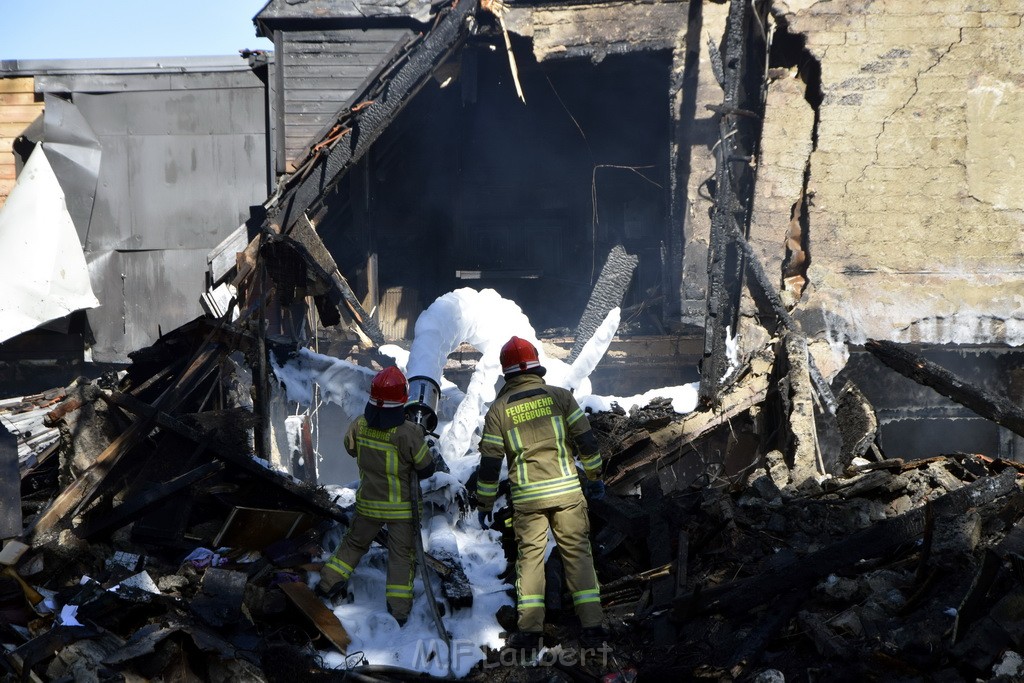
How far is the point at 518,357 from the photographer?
220 inches

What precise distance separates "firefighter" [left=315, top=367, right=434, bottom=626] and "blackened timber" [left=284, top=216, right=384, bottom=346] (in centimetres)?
493

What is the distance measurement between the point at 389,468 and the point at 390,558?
0.58 metres

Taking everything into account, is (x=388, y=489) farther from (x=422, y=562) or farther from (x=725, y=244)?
(x=725, y=244)

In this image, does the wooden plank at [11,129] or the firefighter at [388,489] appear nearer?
the firefighter at [388,489]

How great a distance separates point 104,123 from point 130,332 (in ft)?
10.0

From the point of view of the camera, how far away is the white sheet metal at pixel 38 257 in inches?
477

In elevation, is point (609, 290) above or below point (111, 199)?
below

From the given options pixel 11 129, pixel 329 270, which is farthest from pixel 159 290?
pixel 329 270

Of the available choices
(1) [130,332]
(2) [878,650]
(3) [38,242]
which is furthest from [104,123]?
(2) [878,650]

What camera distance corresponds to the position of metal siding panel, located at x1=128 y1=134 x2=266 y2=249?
12641 millimetres

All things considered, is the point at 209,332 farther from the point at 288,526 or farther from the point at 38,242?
the point at 38,242

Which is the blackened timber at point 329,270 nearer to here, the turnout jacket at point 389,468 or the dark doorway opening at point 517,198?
the dark doorway opening at point 517,198

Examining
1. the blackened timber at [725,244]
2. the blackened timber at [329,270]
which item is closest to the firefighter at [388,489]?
the blackened timber at [725,244]

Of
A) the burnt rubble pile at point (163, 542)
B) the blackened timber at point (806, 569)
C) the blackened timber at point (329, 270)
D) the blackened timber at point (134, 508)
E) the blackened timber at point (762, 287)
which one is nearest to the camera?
the burnt rubble pile at point (163, 542)
